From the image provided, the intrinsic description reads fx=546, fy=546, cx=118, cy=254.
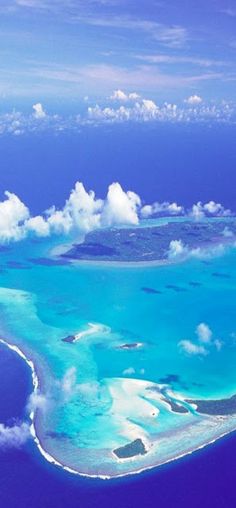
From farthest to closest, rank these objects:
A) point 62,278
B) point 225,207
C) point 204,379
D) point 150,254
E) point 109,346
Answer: point 225,207 → point 150,254 → point 62,278 → point 109,346 → point 204,379

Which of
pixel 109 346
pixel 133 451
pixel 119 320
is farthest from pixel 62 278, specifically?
pixel 133 451

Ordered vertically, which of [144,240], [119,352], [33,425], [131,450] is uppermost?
[144,240]

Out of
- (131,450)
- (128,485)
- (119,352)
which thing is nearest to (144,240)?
(119,352)

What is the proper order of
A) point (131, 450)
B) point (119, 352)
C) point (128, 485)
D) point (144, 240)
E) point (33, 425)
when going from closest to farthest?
1. point (128, 485)
2. point (131, 450)
3. point (33, 425)
4. point (119, 352)
5. point (144, 240)

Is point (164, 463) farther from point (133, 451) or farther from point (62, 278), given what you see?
point (62, 278)

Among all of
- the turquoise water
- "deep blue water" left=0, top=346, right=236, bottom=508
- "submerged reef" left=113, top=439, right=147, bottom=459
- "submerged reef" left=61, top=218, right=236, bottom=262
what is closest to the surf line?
the turquoise water

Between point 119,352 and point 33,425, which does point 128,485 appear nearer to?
point 33,425

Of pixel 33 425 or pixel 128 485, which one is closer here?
pixel 128 485

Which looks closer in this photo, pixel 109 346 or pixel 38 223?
pixel 109 346

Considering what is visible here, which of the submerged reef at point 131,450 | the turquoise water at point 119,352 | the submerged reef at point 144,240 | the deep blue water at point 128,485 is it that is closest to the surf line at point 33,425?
the turquoise water at point 119,352
